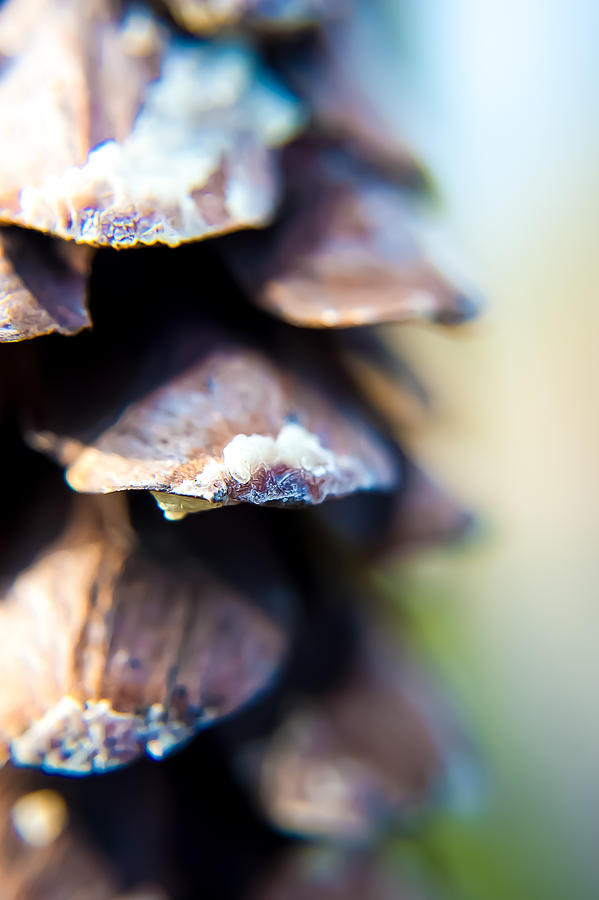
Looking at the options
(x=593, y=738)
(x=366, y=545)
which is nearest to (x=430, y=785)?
(x=366, y=545)

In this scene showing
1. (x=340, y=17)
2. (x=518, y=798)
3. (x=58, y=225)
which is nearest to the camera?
(x=58, y=225)

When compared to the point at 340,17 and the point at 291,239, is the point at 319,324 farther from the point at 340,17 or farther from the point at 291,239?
the point at 340,17

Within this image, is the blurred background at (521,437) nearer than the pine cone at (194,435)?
No

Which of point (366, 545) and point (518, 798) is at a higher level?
point (366, 545)

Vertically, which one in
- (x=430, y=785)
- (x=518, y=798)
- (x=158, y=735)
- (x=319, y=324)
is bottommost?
(x=518, y=798)

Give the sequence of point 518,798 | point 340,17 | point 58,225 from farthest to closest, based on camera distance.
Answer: point 518,798 → point 340,17 → point 58,225

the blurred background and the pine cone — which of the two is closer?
the pine cone
